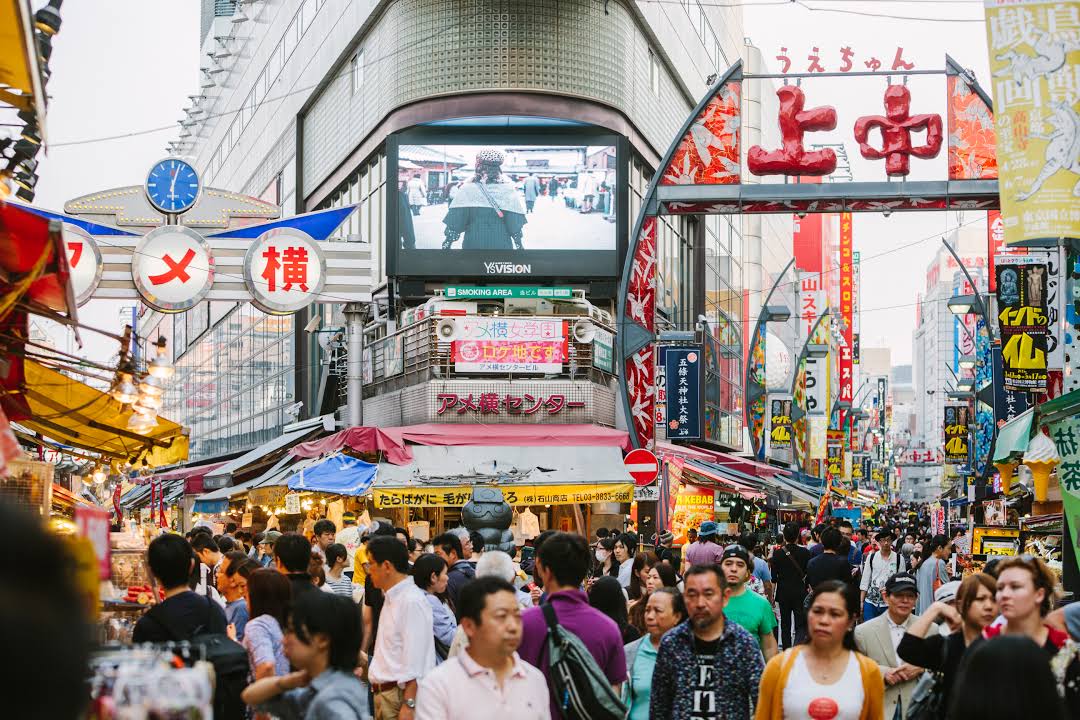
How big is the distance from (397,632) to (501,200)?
90.2 ft

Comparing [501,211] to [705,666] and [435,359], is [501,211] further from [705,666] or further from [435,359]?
[705,666]

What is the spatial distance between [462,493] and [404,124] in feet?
48.3

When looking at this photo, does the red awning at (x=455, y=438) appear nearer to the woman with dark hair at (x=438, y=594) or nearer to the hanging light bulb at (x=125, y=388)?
the hanging light bulb at (x=125, y=388)

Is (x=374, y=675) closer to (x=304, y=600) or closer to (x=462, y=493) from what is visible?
(x=304, y=600)

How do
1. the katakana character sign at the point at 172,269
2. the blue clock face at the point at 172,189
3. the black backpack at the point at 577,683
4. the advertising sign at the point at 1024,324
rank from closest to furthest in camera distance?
1. the black backpack at the point at 577,683
2. the advertising sign at the point at 1024,324
3. the katakana character sign at the point at 172,269
4. the blue clock face at the point at 172,189

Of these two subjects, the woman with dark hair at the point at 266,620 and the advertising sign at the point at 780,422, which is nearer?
the woman with dark hair at the point at 266,620

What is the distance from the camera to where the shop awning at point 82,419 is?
47.2 feet

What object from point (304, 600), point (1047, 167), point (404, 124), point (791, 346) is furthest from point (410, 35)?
point (791, 346)

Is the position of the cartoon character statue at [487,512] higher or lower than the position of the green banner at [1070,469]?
lower

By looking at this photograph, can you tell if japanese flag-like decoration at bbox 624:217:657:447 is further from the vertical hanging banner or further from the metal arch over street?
the vertical hanging banner

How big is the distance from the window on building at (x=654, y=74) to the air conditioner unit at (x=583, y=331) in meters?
9.87

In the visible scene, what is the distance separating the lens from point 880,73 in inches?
963

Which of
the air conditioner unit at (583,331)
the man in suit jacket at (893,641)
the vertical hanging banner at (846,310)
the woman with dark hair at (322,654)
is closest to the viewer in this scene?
the woman with dark hair at (322,654)

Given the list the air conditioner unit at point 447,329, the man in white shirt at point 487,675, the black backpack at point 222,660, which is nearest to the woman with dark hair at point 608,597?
the black backpack at point 222,660
